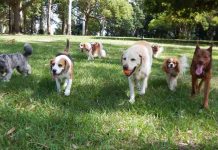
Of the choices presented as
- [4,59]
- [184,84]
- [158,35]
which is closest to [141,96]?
[184,84]

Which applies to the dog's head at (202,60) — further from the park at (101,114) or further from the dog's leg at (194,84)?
the park at (101,114)

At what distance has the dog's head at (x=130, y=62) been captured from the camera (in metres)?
6.43

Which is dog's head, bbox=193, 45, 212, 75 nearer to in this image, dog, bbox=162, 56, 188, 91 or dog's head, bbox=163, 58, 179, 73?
dog, bbox=162, 56, 188, 91

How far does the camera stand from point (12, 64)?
27.4 feet

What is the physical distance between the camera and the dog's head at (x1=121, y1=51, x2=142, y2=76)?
6429mm

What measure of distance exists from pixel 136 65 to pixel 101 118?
1400 mm

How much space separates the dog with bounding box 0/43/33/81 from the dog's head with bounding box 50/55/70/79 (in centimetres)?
139

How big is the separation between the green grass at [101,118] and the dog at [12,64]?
239mm

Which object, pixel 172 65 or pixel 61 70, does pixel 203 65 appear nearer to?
pixel 172 65

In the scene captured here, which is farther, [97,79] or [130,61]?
[97,79]

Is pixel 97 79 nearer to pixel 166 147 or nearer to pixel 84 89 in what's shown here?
pixel 84 89

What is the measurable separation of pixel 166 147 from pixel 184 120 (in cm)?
108

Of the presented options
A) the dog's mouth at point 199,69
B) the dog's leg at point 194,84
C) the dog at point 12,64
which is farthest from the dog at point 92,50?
the dog's mouth at point 199,69

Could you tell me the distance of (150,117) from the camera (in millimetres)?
5770
